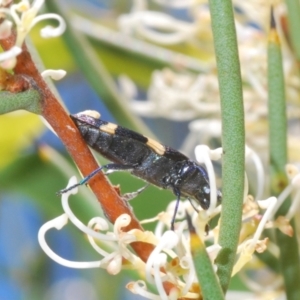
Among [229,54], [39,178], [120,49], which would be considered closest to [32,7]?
[229,54]

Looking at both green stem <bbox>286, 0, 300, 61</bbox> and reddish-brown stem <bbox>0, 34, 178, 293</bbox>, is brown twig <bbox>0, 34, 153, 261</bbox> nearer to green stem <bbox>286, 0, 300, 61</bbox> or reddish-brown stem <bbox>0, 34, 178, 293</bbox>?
reddish-brown stem <bbox>0, 34, 178, 293</bbox>

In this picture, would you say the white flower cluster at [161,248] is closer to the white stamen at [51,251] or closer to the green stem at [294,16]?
the white stamen at [51,251]

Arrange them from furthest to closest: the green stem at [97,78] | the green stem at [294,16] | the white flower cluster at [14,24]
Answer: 1. the green stem at [97,78]
2. the green stem at [294,16]
3. the white flower cluster at [14,24]

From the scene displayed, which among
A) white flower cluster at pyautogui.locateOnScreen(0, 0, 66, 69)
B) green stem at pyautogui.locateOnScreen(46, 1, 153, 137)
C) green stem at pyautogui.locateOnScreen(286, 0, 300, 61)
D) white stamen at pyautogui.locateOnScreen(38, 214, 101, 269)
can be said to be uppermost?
white flower cluster at pyautogui.locateOnScreen(0, 0, 66, 69)

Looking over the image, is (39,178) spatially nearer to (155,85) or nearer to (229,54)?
(155,85)

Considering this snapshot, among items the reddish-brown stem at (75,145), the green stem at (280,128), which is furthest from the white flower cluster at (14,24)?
the green stem at (280,128)

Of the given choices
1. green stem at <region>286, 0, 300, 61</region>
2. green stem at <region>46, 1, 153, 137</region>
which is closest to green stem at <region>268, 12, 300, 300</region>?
green stem at <region>286, 0, 300, 61</region>
